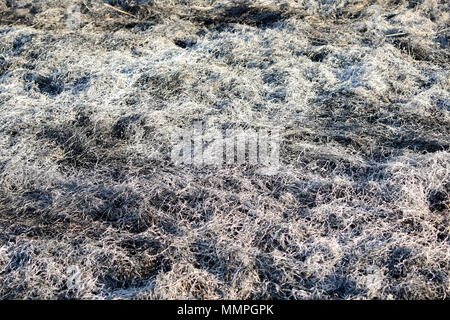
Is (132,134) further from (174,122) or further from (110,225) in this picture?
(110,225)

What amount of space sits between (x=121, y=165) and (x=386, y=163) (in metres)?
1.96

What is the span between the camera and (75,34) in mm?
5223

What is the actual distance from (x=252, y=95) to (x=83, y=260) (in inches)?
87.7

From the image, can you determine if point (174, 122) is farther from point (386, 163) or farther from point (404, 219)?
point (404, 219)

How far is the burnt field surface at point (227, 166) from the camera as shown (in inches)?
94.2

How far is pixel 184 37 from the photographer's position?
203 inches

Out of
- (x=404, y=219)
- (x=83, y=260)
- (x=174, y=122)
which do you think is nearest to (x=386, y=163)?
(x=404, y=219)

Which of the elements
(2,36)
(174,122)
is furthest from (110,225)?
(2,36)

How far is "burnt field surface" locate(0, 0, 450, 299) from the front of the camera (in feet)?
7.85

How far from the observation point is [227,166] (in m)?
3.14
